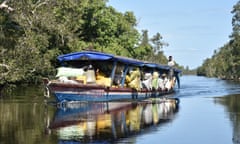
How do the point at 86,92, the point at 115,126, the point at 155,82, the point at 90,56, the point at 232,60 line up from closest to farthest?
1. the point at 115,126
2. the point at 86,92
3. the point at 90,56
4. the point at 155,82
5. the point at 232,60

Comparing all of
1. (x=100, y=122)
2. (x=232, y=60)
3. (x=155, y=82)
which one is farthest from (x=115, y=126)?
(x=232, y=60)

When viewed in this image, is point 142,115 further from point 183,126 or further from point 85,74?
point 85,74

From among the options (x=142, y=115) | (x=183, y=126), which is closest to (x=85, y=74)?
(x=142, y=115)

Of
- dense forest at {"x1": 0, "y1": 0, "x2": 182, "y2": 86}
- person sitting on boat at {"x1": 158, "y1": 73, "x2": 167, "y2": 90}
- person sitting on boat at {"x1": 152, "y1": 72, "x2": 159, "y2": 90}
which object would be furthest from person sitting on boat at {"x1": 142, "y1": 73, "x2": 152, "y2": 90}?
dense forest at {"x1": 0, "y1": 0, "x2": 182, "y2": 86}

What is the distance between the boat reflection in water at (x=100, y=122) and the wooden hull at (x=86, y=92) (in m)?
0.71

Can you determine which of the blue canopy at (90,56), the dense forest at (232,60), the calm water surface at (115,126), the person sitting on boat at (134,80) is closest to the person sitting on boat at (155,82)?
the person sitting on boat at (134,80)

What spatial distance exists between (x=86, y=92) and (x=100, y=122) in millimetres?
9165

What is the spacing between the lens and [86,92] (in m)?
27.4

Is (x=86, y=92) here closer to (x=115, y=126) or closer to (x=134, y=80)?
(x=134, y=80)

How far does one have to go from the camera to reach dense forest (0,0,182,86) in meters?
32.4

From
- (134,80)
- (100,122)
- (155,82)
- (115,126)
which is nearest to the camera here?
(115,126)

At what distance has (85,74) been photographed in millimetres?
28312

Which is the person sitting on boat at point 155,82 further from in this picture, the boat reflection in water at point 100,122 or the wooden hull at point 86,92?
the boat reflection in water at point 100,122

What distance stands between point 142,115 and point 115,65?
883 cm
